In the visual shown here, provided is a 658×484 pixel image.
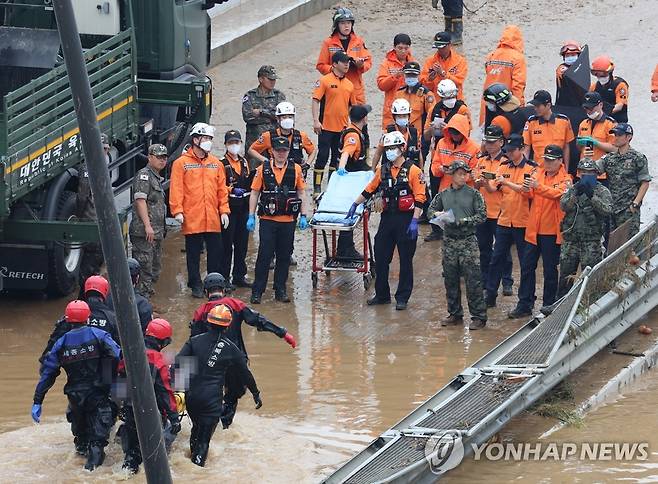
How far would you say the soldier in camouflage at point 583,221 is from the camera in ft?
42.0

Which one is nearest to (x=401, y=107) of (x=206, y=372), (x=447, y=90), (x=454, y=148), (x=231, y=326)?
(x=447, y=90)

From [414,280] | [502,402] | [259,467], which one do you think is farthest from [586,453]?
[414,280]

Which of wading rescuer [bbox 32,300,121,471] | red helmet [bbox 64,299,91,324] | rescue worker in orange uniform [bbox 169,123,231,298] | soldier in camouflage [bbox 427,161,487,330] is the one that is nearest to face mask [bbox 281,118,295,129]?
rescue worker in orange uniform [bbox 169,123,231,298]

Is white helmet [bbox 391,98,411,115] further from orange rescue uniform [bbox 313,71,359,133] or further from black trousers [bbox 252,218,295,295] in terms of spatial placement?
black trousers [bbox 252,218,295,295]

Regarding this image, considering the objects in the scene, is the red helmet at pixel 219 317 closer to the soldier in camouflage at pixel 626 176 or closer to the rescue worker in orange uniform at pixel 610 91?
the soldier in camouflage at pixel 626 176

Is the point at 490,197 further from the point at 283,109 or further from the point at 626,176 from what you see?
the point at 283,109

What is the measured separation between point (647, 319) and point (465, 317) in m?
1.65

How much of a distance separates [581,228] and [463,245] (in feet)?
3.50

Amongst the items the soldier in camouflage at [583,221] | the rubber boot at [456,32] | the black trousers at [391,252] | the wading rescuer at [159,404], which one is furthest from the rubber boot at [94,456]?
the rubber boot at [456,32]

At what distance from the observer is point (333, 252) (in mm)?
14969

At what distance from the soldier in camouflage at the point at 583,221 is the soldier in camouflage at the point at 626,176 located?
62 cm

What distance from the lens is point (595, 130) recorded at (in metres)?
14.4

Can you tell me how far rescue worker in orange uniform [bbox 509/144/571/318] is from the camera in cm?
1324

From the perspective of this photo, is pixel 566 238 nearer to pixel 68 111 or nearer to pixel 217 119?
pixel 68 111
